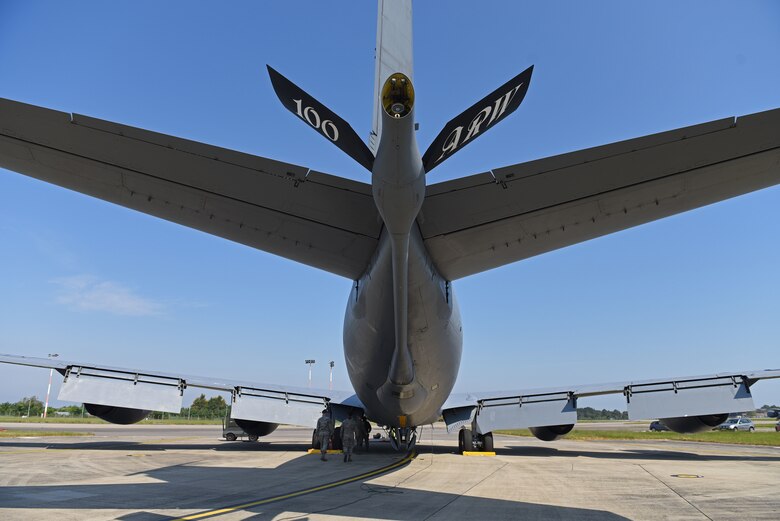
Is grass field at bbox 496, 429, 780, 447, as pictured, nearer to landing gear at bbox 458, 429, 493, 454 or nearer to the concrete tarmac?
the concrete tarmac

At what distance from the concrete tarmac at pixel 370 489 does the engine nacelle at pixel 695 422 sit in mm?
1373

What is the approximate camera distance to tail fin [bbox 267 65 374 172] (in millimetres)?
3934

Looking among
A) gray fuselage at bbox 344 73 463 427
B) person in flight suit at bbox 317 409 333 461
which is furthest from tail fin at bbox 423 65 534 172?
person in flight suit at bbox 317 409 333 461

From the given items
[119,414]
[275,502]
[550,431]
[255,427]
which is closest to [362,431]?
[255,427]

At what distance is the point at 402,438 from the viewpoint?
1680cm

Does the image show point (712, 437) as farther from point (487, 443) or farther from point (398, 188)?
point (398, 188)

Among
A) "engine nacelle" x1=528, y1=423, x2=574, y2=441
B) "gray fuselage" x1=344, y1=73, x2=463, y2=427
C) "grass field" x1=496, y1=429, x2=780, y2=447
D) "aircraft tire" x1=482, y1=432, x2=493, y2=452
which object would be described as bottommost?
"grass field" x1=496, y1=429, x2=780, y2=447

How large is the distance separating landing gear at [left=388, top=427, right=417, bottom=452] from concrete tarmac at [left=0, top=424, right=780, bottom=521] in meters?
2.54

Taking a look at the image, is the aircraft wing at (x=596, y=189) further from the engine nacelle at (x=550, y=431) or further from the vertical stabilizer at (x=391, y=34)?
the engine nacelle at (x=550, y=431)

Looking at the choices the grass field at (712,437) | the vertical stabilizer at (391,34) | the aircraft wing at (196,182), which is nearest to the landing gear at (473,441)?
the aircraft wing at (196,182)

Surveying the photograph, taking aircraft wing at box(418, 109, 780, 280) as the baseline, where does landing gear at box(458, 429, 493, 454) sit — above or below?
below

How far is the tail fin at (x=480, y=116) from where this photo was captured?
371 centimetres

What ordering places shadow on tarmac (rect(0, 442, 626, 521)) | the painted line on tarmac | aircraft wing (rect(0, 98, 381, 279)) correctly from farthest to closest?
shadow on tarmac (rect(0, 442, 626, 521)) < the painted line on tarmac < aircraft wing (rect(0, 98, 381, 279))

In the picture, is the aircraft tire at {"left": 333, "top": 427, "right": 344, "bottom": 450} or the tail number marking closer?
the tail number marking
